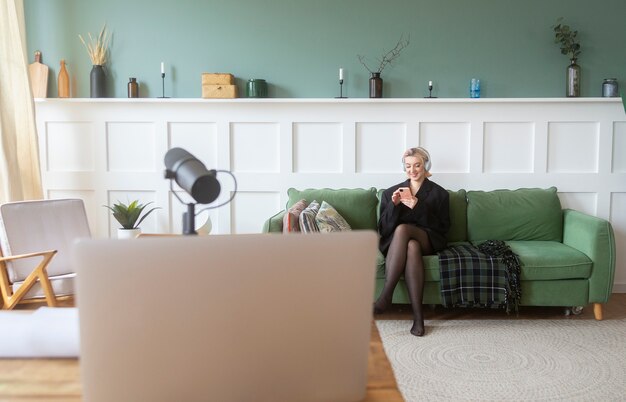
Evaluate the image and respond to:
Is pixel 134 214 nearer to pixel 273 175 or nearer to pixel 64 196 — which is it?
pixel 64 196

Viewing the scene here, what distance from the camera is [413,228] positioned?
3.74 m

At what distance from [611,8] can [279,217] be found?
298 cm

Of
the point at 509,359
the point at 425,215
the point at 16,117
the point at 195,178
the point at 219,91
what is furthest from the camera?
the point at 219,91

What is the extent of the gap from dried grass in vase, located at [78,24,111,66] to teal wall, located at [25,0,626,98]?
60mm

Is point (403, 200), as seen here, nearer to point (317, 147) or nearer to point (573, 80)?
point (317, 147)

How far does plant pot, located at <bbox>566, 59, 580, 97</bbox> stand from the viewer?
14.3 feet

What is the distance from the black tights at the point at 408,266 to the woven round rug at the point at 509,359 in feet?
0.52

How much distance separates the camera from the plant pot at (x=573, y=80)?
14.3ft

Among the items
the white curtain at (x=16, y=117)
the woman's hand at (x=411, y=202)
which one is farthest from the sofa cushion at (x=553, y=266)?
the white curtain at (x=16, y=117)

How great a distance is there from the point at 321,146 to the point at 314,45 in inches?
30.8

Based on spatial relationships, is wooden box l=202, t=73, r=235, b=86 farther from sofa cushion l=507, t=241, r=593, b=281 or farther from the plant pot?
the plant pot

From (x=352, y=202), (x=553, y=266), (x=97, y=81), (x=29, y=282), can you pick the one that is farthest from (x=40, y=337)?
(x=97, y=81)

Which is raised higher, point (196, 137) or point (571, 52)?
point (571, 52)

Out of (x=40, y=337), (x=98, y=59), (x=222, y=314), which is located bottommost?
(x=40, y=337)
